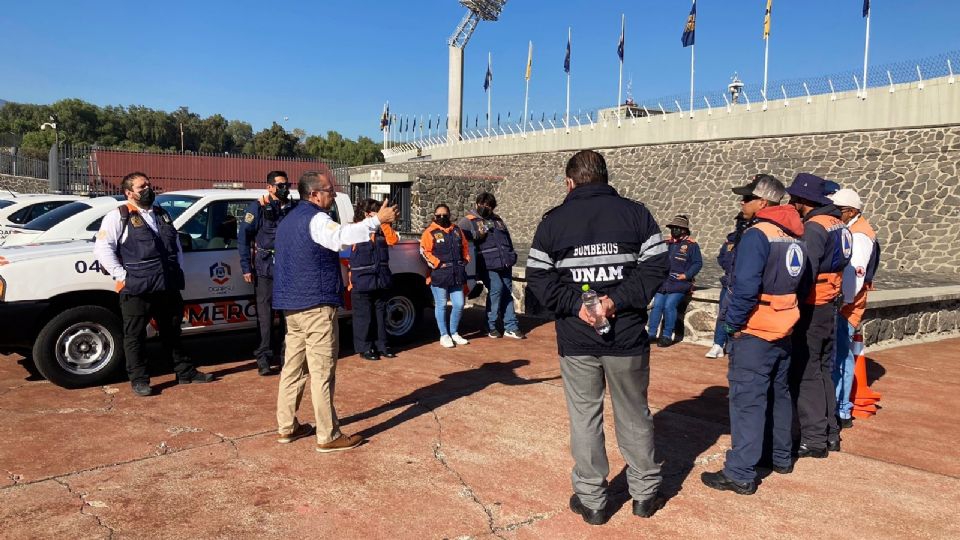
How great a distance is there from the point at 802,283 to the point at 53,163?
83.9 ft

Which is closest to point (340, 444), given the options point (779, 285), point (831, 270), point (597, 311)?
point (597, 311)

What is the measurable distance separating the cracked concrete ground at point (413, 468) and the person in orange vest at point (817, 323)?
0.30 meters

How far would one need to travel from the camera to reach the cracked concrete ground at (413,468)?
3.84 metres

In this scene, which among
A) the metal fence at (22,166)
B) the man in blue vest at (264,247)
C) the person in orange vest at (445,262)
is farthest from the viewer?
the metal fence at (22,166)

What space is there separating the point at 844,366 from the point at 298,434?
462 centimetres

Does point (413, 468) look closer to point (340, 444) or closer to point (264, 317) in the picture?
point (340, 444)

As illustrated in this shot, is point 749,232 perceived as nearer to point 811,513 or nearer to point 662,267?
point 662,267

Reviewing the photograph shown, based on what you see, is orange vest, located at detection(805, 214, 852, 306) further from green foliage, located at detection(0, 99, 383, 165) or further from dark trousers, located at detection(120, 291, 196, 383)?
green foliage, located at detection(0, 99, 383, 165)

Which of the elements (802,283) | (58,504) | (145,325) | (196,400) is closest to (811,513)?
(802,283)

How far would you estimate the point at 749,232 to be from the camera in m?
4.31

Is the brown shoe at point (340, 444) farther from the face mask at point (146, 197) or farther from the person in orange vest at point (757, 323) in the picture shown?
the face mask at point (146, 197)

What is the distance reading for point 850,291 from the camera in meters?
5.76

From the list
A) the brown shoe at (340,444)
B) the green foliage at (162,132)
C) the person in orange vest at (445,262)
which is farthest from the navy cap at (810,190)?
the green foliage at (162,132)

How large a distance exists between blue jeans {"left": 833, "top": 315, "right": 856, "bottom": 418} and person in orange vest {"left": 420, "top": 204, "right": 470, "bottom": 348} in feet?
14.6
